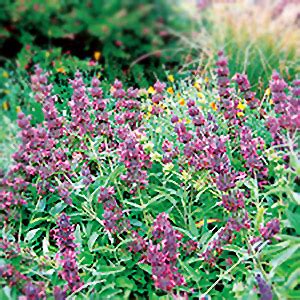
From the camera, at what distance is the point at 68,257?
2402 millimetres

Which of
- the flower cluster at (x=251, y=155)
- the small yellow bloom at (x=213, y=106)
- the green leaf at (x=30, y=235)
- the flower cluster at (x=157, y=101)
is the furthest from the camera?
the small yellow bloom at (x=213, y=106)

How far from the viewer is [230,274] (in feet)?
8.61

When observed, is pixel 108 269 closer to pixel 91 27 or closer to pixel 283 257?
pixel 283 257

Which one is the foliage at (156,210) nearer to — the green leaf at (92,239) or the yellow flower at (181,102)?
the green leaf at (92,239)

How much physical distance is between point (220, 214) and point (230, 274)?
400 mm

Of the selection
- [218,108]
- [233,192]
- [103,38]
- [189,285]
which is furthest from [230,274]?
[103,38]

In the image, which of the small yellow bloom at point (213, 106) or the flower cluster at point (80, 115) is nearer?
the flower cluster at point (80, 115)

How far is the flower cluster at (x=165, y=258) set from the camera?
7.34ft

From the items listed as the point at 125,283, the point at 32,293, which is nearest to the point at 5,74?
the point at 125,283

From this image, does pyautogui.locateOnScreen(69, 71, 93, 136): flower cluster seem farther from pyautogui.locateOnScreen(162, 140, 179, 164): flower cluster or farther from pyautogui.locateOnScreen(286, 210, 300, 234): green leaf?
pyautogui.locateOnScreen(286, 210, 300, 234): green leaf

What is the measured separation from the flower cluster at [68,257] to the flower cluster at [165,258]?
309 mm

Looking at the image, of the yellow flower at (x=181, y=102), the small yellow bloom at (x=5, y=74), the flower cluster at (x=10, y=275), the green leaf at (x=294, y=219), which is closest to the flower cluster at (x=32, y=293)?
the flower cluster at (x=10, y=275)

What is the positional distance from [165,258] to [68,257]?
1.32ft

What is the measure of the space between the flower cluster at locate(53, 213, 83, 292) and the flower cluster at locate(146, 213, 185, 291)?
0.31m
